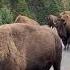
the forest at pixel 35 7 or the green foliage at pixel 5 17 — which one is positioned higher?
the green foliage at pixel 5 17

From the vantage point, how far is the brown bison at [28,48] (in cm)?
649

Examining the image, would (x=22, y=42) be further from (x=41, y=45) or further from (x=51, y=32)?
(x=51, y=32)

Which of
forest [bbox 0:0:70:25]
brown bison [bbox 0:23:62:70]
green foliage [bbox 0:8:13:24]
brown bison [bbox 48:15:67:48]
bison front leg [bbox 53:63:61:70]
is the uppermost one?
brown bison [bbox 0:23:62:70]

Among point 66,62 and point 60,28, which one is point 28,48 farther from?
point 60,28

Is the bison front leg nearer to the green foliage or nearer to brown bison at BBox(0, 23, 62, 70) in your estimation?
brown bison at BBox(0, 23, 62, 70)

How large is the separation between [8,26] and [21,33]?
290mm

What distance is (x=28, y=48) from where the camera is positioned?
7.06 m

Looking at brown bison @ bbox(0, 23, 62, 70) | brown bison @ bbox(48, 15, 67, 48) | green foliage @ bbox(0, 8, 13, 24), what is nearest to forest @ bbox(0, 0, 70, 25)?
green foliage @ bbox(0, 8, 13, 24)

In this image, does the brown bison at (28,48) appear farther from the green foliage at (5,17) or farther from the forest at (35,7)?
the forest at (35,7)

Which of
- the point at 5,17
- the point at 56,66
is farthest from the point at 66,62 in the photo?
the point at 5,17

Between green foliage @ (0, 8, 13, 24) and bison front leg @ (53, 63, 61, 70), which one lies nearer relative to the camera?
bison front leg @ (53, 63, 61, 70)

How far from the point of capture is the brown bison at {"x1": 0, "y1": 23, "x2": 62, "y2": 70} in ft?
21.3

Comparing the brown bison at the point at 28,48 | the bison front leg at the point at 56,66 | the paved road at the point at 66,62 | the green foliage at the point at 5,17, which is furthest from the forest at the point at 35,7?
the brown bison at the point at 28,48

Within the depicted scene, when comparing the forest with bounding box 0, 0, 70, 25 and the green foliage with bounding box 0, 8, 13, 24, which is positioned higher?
the green foliage with bounding box 0, 8, 13, 24
